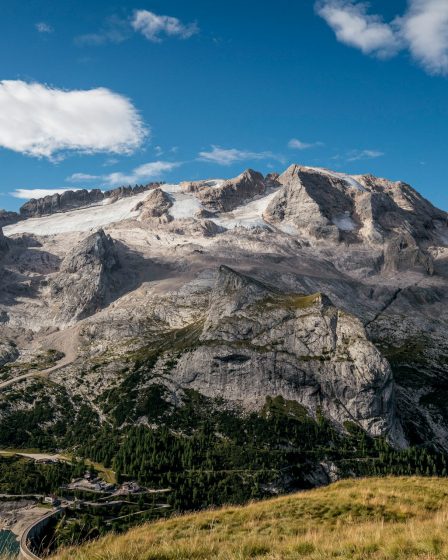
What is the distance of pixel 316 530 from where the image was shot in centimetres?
1997

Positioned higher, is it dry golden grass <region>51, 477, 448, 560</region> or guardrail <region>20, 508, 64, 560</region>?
dry golden grass <region>51, 477, 448, 560</region>

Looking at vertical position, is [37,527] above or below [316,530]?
below

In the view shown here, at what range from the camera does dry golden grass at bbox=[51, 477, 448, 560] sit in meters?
14.5

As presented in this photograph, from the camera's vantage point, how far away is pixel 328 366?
185m

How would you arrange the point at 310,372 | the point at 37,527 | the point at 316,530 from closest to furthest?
the point at 316,530 < the point at 37,527 < the point at 310,372

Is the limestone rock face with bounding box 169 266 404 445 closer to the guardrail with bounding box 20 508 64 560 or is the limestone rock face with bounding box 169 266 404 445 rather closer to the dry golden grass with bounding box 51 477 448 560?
the guardrail with bounding box 20 508 64 560

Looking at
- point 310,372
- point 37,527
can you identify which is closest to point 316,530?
point 37,527

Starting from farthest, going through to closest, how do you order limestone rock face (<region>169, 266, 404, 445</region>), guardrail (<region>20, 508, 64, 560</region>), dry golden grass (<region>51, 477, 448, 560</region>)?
limestone rock face (<region>169, 266, 404, 445</region>)
guardrail (<region>20, 508, 64, 560</region>)
dry golden grass (<region>51, 477, 448, 560</region>)

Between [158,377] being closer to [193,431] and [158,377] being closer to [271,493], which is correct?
[193,431]

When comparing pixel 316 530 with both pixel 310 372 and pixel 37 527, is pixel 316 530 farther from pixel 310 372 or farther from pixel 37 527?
pixel 310 372

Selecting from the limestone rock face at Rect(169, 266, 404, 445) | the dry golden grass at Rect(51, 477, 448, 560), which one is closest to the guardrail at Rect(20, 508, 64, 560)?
the dry golden grass at Rect(51, 477, 448, 560)

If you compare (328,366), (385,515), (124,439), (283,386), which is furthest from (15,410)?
(385,515)

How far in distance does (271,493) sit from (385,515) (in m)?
113

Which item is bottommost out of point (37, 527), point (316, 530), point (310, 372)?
point (37, 527)
